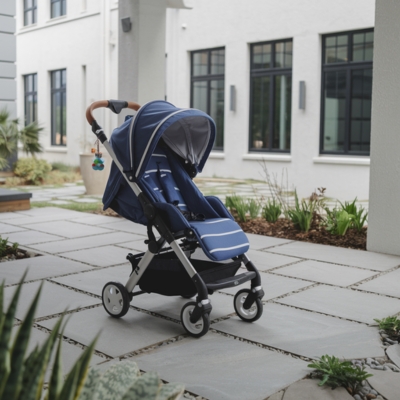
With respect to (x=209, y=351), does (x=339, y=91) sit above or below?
above

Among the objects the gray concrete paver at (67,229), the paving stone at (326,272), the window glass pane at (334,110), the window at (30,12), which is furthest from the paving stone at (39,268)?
the window at (30,12)

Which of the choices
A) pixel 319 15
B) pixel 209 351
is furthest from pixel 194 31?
pixel 209 351

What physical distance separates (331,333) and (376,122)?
285 cm

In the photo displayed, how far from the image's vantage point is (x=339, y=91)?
38.0 feet

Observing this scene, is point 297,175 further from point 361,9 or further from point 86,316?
point 86,316

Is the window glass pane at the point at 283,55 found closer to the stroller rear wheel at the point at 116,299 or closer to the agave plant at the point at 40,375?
the stroller rear wheel at the point at 116,299

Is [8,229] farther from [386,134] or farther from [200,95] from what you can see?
[200,95]

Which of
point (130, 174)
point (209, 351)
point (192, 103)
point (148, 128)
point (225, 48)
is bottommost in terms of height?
point (209, 351)

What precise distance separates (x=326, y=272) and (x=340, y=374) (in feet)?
7.63

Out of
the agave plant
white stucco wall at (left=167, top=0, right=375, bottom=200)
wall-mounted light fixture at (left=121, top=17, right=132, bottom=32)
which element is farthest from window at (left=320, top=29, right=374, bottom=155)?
the agave plant

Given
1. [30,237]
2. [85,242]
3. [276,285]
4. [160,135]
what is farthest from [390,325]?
[30,237]

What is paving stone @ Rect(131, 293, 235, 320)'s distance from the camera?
3854mm

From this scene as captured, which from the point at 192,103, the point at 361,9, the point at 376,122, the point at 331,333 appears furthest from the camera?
the point at 192,103

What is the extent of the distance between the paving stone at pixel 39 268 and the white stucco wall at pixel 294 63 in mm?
6891
